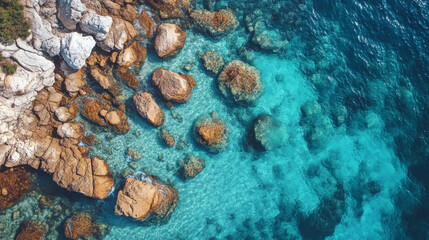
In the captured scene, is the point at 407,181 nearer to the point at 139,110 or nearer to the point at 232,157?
the point at 232,157

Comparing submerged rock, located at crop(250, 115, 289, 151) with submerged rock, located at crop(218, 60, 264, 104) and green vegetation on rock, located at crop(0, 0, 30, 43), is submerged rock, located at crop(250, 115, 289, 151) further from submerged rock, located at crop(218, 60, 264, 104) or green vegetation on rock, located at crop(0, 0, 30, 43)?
green vegetation on rock, located at crop(0, 0, 30, 43)

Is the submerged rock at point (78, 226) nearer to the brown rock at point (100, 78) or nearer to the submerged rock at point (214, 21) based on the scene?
the brown rock at point (100, 78)

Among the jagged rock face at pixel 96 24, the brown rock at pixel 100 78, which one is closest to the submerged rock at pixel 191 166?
the brown rock at pixel 100 78

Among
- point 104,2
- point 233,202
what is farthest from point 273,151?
point 104,2

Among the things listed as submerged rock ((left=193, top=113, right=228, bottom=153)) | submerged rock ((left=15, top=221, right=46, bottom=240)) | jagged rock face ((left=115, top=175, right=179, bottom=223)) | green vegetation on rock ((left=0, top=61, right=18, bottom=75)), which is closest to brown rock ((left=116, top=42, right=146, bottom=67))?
A: green vegetation on rock ((left=0, top=61, right=18, bottom=75))

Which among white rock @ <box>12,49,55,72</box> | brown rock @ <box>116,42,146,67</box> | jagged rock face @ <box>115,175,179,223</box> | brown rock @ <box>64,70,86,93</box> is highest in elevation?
brown rock @ <box>116,42,146,67</box>

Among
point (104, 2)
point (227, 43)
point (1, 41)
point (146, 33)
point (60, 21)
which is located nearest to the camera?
point (1, 41)

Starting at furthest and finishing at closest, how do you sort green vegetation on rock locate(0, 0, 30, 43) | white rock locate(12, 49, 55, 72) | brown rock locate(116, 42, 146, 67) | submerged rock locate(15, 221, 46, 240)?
1. brown rock locate(116, 42, 146, 67)
2. submerged rock locate(15, 221, 46, 240)
3. white rock locate(12, 49, 55, 72)
4. green vegetation on rock locate(0, 0, 30, 43)
